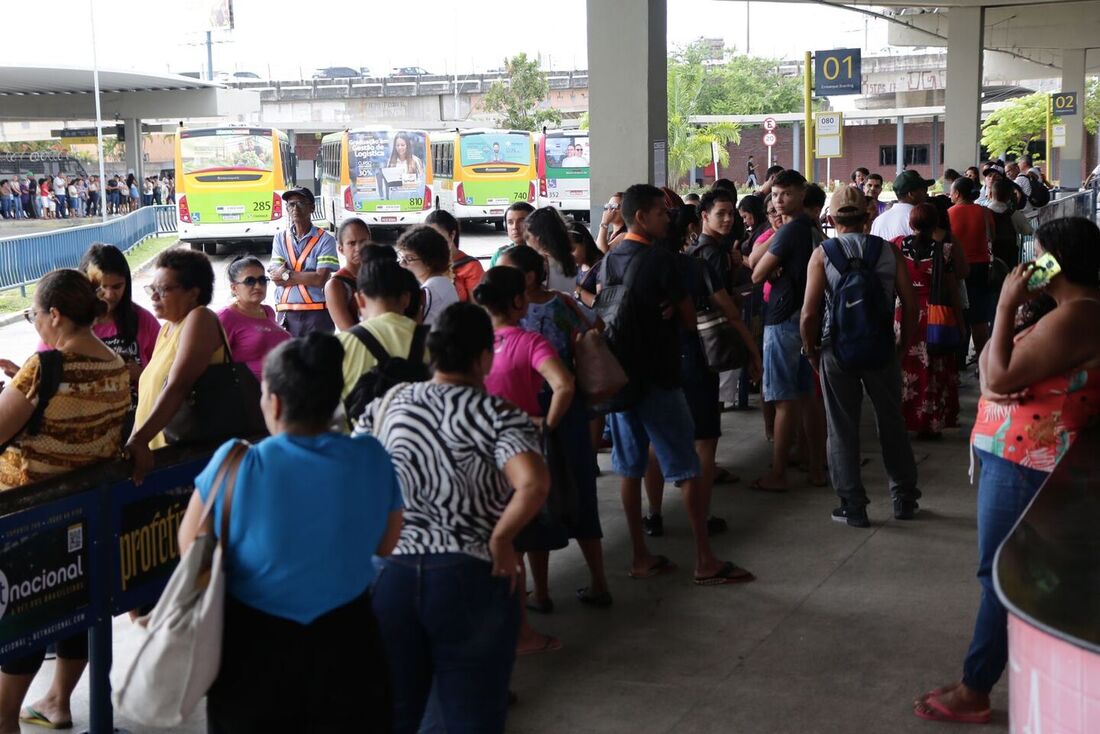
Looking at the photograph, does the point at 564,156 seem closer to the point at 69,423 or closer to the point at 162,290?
the point at 162,290

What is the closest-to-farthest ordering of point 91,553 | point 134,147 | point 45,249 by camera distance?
point 91,553
point 45,249
point 134,147

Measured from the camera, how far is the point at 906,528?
708cm

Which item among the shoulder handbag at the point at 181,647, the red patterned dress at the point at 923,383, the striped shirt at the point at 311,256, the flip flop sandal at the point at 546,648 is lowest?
the flip flop sandal at the point at 546,648

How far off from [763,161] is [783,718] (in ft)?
211

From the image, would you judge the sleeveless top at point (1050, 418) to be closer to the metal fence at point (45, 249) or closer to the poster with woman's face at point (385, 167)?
the metal fence at point (45, 249)

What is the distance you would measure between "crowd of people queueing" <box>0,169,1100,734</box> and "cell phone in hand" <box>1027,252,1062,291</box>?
11mm

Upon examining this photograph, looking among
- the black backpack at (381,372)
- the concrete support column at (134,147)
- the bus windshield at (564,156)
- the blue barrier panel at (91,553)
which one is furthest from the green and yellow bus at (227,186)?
the black backpack at (381,372)

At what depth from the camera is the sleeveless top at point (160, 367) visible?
5090 mm

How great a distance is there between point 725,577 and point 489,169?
29.8m

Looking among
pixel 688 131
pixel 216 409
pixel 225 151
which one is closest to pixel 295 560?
pixel 216 409

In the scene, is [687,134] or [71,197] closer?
[687,134]

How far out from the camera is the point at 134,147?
47.3 metres

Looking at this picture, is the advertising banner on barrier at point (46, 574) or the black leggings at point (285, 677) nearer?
the black leggings at point (285, 677)

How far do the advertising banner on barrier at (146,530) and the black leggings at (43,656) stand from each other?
272 millimetres
